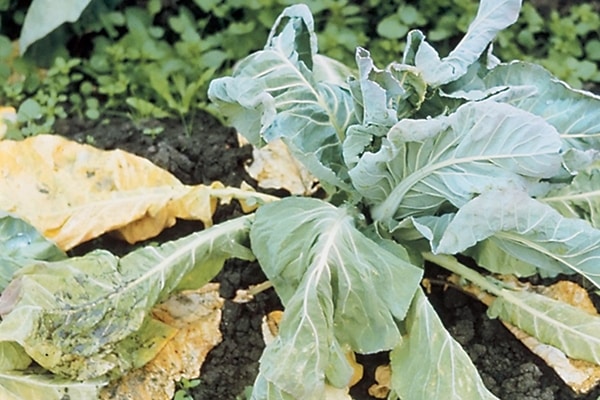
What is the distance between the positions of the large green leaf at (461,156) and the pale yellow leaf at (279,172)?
473 millimetres

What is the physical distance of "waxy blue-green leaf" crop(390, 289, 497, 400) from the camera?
2240 millimetres

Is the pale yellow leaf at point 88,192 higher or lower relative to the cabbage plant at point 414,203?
lower

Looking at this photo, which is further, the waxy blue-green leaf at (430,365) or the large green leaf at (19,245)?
the large green leaf at (19,245)

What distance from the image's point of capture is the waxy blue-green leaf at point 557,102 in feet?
8.00

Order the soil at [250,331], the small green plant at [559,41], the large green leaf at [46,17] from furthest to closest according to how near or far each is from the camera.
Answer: the small green plant at [559,41] → the large green leaf at [46,17] → the soil at [250,331]

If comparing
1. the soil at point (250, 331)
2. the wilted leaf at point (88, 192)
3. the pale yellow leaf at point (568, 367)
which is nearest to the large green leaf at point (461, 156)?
the soil at point (250, 331)

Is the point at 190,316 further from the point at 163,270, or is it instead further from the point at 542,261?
the point at 542,261

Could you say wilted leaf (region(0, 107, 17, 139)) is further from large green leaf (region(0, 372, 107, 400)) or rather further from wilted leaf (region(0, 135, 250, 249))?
large green leaf (region(0, 372, 107, 400))

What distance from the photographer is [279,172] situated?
2916mm

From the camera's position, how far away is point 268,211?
8.01 feet

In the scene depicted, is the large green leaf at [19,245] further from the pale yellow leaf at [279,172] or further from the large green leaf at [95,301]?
the pale yellow leaf at [279,172]

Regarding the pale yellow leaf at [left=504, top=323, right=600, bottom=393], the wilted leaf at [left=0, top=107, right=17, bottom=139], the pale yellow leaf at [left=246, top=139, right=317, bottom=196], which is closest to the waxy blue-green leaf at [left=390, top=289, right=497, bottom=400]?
the pale yellow leaf at [left=504, top=323, right=600, bottom=393]

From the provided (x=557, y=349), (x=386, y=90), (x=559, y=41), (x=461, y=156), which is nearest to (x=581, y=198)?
(x=557, y=349)

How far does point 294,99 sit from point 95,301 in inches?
29.4
